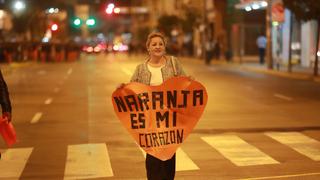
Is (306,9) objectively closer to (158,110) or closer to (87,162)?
(87,162)

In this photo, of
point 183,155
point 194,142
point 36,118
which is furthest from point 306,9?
point 183,155

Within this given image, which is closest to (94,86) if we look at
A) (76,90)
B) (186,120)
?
(76,90)

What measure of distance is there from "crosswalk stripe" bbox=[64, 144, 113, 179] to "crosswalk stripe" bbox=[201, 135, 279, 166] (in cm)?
182

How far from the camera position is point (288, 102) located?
788 inches

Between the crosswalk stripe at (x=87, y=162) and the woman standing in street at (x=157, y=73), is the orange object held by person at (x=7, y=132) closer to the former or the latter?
the woman standing in street at (x=157, y=73)

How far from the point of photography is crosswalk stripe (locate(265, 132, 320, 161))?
1111 cm

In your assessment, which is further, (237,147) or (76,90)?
(76,90)

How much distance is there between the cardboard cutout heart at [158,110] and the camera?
25.3 ft

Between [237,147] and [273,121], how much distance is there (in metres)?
3.85

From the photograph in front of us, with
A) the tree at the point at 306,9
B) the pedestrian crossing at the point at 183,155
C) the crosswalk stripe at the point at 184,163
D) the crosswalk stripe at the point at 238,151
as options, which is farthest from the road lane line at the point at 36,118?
the tree at the point at 306,9

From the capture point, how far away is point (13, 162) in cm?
1078

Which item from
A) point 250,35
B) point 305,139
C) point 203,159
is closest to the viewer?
point 203,159

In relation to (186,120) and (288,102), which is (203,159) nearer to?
(186,120)

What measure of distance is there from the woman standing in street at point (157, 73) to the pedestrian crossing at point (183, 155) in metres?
2.04
